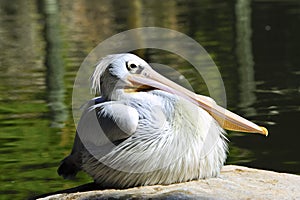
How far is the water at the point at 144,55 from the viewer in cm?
737

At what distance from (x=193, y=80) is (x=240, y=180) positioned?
6593mm

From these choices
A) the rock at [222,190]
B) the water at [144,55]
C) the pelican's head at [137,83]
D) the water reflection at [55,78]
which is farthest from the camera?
the water reflection at [55,78]

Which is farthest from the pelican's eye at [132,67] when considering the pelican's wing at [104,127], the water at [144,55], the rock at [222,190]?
the water at [144,55]

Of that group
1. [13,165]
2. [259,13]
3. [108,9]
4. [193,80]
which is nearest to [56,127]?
[13,165]

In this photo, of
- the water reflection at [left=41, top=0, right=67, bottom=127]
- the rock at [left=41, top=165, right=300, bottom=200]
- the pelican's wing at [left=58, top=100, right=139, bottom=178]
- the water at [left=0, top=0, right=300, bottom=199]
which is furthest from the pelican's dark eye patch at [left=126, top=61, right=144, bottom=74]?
the water reflection at [left=41, top=0, right=67, bottom=127]

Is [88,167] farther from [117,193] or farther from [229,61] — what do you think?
[229,61]

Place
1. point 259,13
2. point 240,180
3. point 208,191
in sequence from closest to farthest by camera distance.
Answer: point 208,191
point 240,180
point 259,13

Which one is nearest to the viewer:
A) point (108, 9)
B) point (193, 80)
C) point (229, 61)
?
point (193, 80)

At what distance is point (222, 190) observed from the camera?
14.2 ft

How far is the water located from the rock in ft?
6.64

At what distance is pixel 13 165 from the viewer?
285 inches

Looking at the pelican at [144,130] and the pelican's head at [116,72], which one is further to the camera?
the pelican's head at [116,72]

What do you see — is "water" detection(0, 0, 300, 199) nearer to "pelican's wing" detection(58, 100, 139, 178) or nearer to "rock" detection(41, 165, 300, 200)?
"pelican's wing" detection(58, 100, 139, 178)

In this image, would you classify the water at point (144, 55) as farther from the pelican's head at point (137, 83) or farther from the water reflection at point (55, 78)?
the pelican's head at point (137, 83)
